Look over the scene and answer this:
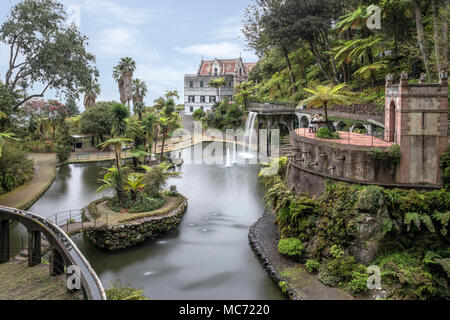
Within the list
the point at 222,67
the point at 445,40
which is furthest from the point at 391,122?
the point at 222,67

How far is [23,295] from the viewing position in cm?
1370

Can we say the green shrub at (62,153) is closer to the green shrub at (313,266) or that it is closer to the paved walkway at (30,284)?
the paved walkway at (30,284)

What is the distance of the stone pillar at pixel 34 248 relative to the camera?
1619cm

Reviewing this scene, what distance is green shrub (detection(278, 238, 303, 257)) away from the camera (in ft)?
56.3

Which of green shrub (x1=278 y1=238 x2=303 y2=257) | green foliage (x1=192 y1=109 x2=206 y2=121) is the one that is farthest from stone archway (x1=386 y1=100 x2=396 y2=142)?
green foliage (x1=192 y1=109 x2=206 y2=121)

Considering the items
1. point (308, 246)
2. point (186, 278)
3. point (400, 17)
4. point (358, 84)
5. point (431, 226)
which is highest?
point (400, 17)

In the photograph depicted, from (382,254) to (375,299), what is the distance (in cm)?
215

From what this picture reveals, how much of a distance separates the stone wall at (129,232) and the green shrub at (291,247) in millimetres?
7851

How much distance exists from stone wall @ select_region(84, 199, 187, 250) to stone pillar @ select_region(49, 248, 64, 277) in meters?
4.55

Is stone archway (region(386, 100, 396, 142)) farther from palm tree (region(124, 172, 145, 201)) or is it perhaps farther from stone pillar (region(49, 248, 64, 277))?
stone pillar (region(49, 248, 64, 277))

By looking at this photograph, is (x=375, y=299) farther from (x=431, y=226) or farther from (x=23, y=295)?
(x=23, y=295)

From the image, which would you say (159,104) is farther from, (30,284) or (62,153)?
(30,284)

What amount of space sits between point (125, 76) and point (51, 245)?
44.6m

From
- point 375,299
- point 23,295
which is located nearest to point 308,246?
point 375,299
